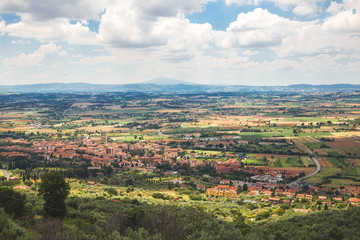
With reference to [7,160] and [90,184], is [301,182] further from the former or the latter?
[7,160]

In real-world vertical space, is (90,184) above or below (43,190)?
below

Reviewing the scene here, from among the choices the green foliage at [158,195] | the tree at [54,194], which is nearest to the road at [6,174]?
the green foliage at [158,195]

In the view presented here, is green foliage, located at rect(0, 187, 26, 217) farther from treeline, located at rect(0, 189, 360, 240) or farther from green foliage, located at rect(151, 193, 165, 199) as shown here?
green foliage, located at rect(151, 193, 165, 199)

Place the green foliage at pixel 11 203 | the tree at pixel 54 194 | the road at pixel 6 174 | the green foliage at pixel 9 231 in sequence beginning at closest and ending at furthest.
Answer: the green foliage at pixel 9 231, the green foliage at pixel 11 203, the tree at pixel 54 194, the road at pixel 6 174

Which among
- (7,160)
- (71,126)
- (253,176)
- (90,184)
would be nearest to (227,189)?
(253,176)

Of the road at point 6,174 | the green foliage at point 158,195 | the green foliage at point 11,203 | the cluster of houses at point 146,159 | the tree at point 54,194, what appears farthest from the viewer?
the road at point 6,174

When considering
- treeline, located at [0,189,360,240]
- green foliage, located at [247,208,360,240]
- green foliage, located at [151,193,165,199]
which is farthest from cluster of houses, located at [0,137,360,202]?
treeline, located at [0,189,360,240]

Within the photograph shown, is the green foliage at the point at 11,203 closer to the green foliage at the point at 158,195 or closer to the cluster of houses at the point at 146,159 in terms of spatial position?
the green foliage at the point at 158,195

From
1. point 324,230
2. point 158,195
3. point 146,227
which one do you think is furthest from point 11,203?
point 158,195
